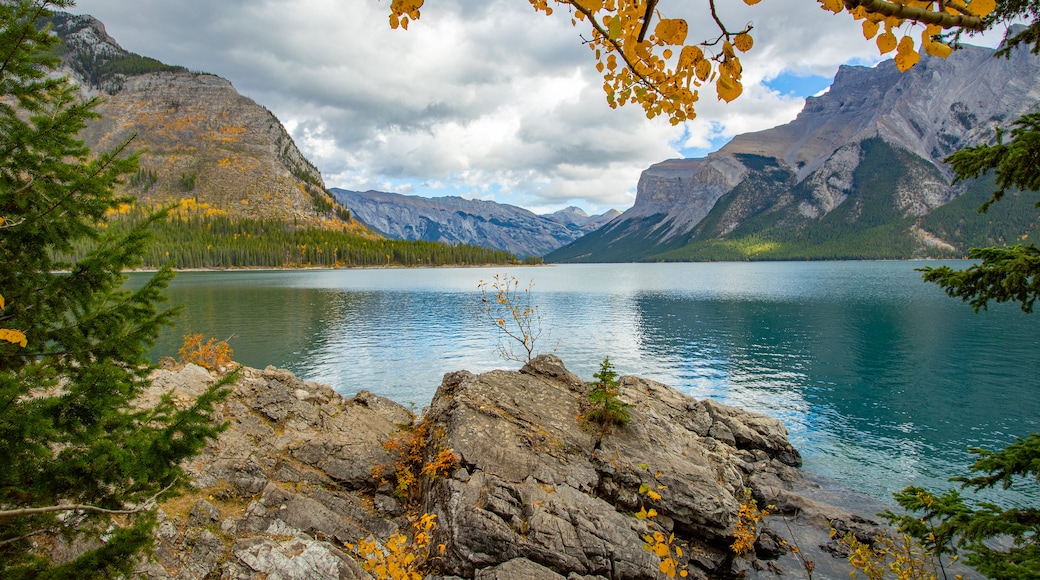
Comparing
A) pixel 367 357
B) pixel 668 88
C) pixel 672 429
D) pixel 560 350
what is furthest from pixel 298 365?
pixel 668 88

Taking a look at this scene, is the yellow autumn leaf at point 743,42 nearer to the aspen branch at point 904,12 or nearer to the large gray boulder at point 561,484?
the aspen branch at point 904,12

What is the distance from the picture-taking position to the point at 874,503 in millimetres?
17328

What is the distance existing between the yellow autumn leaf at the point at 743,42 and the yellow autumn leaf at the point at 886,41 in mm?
586

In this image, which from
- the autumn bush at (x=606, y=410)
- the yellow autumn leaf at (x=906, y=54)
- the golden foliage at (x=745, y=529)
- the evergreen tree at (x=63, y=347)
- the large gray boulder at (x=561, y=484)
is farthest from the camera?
the autumn bush at (x=606, y=410)

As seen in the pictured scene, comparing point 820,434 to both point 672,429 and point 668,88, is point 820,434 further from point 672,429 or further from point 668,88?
point 668,88

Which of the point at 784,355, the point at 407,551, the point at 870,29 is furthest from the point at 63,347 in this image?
the point at 784,355

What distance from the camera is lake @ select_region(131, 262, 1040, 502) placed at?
23531 millimetres

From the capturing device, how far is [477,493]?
10.5 m

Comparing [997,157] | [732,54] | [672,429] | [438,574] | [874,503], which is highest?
[997,157]

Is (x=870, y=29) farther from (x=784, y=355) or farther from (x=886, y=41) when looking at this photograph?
(x=784, y=355)

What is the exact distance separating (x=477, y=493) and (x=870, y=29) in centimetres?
1066

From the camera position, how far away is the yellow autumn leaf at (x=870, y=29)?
2.07 metres

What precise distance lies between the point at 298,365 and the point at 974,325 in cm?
7108

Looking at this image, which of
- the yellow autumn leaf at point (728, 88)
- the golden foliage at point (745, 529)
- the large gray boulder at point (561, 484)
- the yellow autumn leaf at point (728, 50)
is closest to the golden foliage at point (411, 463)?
the large gray boulder at point (561, 484)
